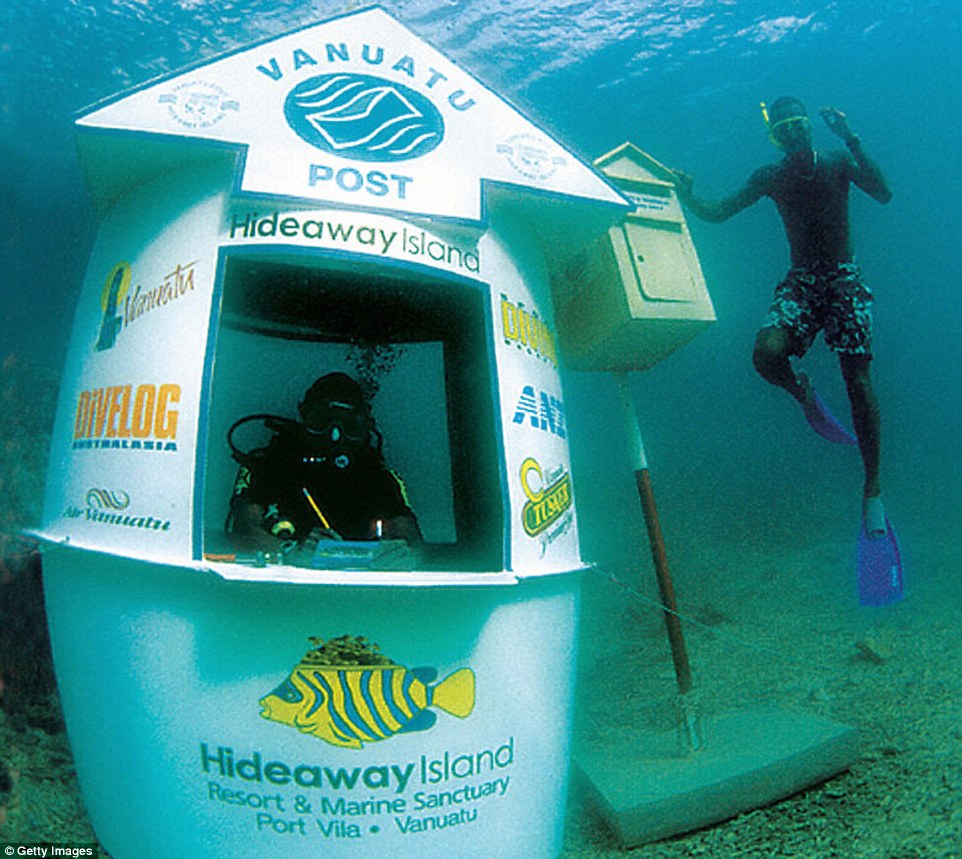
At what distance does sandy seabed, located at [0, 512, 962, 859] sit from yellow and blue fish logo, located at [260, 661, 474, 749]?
1313 mm

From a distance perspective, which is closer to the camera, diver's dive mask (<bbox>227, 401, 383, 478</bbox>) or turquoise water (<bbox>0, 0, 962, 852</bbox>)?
diver's dive mask (<bbox>227, 401, 383, 478</bbox>)

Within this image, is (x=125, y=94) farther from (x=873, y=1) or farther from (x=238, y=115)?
(x=873, y=1)

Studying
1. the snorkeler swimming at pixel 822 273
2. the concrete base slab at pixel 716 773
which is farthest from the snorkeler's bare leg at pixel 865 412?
the concrete base slab at pixel 716 773

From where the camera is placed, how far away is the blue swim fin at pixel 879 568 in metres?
4.30

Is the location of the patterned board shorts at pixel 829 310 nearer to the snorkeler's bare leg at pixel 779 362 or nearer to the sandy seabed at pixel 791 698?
the snorkeler's bare leg at pixel 779 362

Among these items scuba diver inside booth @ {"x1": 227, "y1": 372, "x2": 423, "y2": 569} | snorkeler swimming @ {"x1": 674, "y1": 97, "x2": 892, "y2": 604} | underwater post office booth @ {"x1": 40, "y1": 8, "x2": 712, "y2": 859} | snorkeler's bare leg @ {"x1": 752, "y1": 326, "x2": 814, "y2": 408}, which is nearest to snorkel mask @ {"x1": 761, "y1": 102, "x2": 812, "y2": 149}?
snorkeler swimming @ {"x1": 674, "y1": 97, "x2": 892, "y2": 604}

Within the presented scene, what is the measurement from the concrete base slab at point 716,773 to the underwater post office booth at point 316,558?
1.14ft

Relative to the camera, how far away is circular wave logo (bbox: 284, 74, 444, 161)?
8.99ft

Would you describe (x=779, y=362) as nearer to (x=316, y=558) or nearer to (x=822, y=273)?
(x=822, y=273)

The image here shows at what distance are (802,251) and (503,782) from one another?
3968 millimetres

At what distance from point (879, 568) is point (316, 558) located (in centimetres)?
397

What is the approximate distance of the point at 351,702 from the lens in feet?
7.60

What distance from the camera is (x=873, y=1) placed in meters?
14.2

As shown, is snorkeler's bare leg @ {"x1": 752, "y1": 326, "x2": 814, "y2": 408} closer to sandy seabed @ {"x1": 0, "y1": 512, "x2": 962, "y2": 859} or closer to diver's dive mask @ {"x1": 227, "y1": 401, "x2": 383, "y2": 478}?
sandy seabed @ {"x1": 0, "y1": 512, "x2": 962, "y2": 859}
